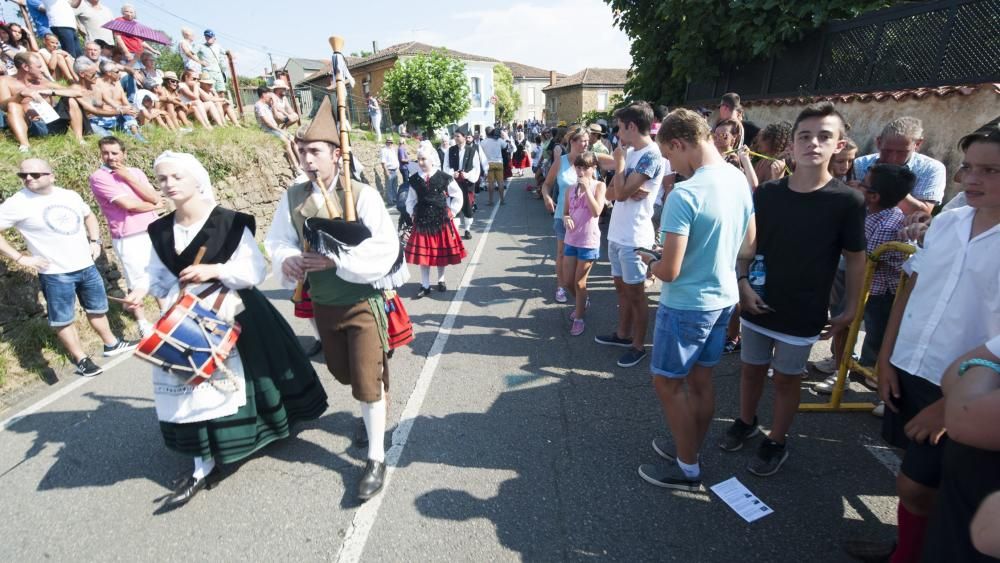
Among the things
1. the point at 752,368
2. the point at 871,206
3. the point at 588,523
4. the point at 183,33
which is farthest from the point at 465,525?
the point at 183,33

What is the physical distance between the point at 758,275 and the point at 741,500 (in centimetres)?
125

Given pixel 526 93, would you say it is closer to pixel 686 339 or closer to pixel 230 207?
pixel 230 207

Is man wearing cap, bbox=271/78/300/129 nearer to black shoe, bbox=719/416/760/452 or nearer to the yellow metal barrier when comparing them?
black shoe, bbox=719/416/760/452

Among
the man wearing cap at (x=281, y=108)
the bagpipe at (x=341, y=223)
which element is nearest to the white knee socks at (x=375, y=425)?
the bagpipe at (x=341, y=223)

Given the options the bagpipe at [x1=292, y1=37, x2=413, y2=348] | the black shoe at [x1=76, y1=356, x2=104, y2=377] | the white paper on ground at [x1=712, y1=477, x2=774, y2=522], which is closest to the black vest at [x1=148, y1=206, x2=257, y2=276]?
the bagpipe at [x1=292, y1=37, x2=413, y2=348]

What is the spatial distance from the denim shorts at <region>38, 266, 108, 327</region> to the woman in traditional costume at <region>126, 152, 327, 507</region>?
227 centimetres

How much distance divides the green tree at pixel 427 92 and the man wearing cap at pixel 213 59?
1391 cm

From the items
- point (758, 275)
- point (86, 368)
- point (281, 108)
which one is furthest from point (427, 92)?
point (758, 275)

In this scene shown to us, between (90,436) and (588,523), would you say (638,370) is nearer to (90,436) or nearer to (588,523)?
(588,523)

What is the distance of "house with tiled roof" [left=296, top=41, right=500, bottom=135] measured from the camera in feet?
123

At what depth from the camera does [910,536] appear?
191 cm

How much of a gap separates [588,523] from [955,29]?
322 inches

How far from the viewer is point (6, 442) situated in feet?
11.0

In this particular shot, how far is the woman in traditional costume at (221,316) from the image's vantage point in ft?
8.41
